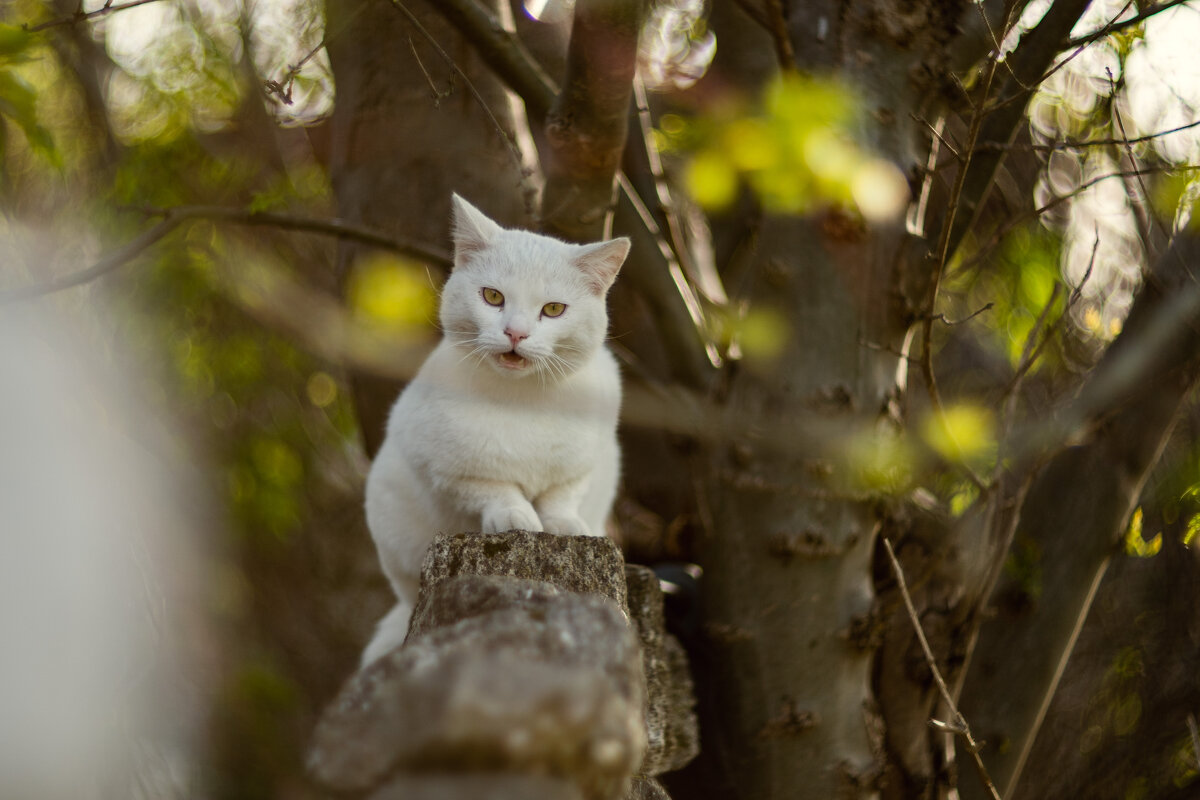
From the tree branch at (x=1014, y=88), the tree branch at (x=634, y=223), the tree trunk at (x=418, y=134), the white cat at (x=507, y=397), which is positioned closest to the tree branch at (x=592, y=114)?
the tree branch at (x=634, y=223)

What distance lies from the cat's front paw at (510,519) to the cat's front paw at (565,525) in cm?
7

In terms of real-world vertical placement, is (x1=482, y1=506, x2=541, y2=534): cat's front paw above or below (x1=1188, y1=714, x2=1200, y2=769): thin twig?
above

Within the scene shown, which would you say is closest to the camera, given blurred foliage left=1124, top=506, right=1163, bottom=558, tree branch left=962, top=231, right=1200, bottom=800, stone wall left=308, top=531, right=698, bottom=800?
stone wall left=308, top=531, right=698, bottom=800

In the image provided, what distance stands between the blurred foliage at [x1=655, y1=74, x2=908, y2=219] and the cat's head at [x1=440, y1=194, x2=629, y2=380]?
1.99 feet

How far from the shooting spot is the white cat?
2.38m

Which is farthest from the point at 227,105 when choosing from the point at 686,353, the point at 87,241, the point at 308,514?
the point at 686,353

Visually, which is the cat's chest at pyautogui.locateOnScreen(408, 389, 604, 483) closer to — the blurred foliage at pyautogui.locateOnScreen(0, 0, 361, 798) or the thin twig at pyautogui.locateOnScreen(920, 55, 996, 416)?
the thin twig at pyautogui.locateOnScreen(920, 55, 996, 416)

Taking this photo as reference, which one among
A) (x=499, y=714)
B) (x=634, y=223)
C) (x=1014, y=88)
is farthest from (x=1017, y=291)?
(x=499, y=714)

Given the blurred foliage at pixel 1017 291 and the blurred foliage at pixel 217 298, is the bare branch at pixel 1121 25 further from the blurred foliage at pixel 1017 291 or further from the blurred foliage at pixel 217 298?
the blurred foliage at pixel 217 298

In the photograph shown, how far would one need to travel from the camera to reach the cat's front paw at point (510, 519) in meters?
2.24

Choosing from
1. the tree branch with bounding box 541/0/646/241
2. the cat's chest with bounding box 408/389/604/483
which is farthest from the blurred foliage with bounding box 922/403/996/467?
the tree branch with bounding box 541/0/646/241

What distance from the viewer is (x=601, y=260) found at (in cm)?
251

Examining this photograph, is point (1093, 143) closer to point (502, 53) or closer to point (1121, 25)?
point (1121, 25)

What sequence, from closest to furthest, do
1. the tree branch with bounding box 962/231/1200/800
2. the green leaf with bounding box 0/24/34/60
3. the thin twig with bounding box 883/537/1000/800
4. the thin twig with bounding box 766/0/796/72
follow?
the green leaf with bounding box 0/24/34/60
the thin twig with bounding box 883/537/1000/800
the thin twig with bounding box 766/0/796/72
the tree branch with bounding box 962/231/1200/800
